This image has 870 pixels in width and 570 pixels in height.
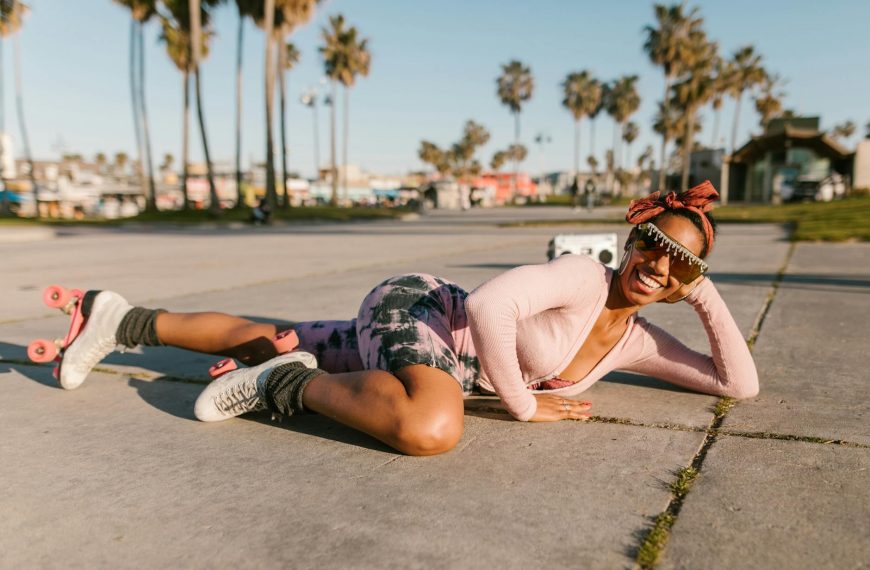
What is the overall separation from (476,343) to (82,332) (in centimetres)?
196

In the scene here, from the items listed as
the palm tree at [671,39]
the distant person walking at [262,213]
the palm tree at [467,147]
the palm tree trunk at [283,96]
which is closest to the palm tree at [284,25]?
the palm tree trunk at [283,96]

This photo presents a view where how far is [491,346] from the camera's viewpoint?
229cm

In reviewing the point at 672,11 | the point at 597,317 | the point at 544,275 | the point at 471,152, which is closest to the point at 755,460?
the point at 597,317

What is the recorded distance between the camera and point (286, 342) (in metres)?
2.77

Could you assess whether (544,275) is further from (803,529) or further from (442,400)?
(803,529)

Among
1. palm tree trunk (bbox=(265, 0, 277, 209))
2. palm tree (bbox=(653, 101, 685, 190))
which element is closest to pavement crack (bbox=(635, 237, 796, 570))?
palm tree trunk (bbox=(265, 0, 277, 209))

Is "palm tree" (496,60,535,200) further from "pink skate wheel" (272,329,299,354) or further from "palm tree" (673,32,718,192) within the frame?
"pink skate wheel" (272,329,299,354)

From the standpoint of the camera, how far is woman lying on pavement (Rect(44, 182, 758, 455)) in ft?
7.47

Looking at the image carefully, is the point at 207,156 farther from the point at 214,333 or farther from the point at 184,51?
A: the point at 214,333

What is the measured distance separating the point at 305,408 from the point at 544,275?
1011 millimetres

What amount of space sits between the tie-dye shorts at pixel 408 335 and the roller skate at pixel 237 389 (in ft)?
0.89

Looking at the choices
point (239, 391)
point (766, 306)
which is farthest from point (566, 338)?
point (766, 306)

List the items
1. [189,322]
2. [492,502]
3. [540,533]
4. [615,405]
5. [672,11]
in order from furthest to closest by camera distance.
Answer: [672,11] < [189,322] < [615,405] < [492,502] < [540,533]

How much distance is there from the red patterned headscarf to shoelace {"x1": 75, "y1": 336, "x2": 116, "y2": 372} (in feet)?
7.85
